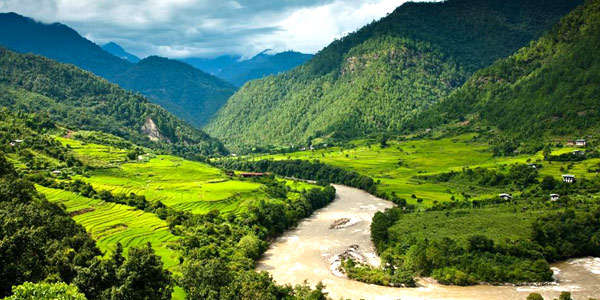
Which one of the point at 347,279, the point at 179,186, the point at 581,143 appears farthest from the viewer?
the point at 581,143

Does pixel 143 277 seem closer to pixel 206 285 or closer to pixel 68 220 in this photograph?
pixel 206 285

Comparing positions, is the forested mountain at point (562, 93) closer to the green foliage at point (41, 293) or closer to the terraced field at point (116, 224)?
the terraced field at point (116, 224)

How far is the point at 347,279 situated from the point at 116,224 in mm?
38185

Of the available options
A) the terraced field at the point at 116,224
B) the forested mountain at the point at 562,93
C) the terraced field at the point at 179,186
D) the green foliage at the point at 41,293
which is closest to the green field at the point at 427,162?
the forested mountain at the point at 562,93

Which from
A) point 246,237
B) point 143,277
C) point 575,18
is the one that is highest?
point 575,18

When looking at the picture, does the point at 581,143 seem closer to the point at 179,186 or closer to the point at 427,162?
the point at 427,162

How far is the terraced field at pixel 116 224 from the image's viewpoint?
208 ft

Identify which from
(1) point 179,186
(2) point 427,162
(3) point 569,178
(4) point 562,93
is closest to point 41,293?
(1) point 179,186

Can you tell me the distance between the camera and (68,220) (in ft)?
189

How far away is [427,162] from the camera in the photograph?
5935 inches

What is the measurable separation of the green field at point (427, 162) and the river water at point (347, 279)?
25330 millimetres

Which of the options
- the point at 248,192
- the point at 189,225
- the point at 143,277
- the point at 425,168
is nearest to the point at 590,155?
the point at 425,168

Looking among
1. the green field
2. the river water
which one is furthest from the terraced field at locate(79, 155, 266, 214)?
the green field

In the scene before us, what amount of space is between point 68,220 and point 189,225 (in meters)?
23.6
